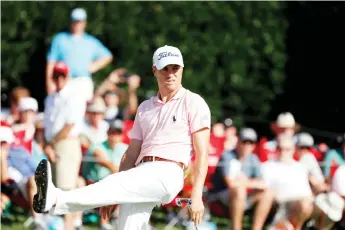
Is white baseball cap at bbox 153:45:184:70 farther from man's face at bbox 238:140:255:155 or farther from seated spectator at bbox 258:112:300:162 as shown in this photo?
seated spectator at bbox 258:112:300:162

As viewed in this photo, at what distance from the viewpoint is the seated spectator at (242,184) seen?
13656 mm

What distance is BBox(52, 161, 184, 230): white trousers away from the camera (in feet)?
29.2

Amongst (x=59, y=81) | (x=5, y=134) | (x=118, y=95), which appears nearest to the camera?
(x=59, y=81)

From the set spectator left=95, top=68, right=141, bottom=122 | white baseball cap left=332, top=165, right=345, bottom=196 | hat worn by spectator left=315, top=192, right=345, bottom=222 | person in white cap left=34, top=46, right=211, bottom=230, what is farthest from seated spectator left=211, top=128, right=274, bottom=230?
person in white cap left=34, top=46, right=211, bottom=230

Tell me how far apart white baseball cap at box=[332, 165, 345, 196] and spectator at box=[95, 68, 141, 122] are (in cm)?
333

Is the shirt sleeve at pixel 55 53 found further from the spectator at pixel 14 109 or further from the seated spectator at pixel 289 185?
the seated spectator at pixel 289 185

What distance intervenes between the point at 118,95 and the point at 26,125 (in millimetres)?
3042

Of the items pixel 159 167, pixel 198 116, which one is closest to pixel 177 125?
pixel 198 116

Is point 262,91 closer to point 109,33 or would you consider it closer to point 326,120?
point 326,120

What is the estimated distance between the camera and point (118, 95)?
16391mm

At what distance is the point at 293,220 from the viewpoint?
13.4m

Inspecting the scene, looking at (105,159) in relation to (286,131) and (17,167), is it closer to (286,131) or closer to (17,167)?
(17,167)

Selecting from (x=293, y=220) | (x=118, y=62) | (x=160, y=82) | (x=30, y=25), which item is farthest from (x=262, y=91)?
(x=160, y=82)

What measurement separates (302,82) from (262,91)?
731mm
